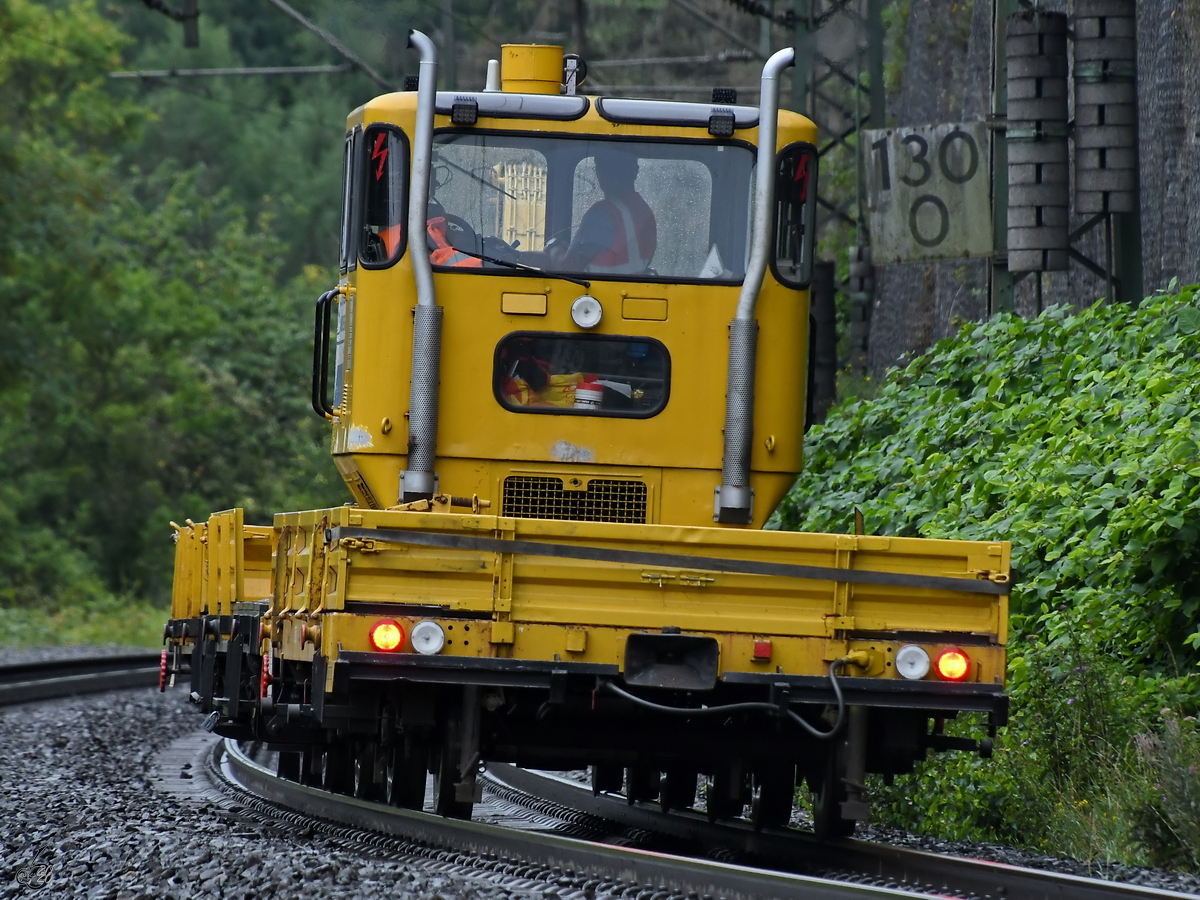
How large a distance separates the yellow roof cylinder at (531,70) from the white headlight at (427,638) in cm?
357

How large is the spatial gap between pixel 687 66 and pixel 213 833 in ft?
147

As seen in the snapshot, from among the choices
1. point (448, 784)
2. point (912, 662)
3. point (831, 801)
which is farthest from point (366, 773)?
point (912, 662)

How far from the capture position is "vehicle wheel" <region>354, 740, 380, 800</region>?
961 centimetres

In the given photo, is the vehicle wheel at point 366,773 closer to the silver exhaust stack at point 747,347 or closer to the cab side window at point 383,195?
the silver exhaust stack at point 747,347

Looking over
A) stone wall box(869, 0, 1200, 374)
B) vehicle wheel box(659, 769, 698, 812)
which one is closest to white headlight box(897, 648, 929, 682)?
vehicle wheel box(659, 769, 698, 812)

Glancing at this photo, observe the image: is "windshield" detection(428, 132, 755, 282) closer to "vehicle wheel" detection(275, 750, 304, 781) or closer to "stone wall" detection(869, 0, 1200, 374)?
"vehicle wheel" detection(275, 750, 304, 781)

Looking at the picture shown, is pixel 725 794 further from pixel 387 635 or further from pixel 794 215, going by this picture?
pixel 794 215

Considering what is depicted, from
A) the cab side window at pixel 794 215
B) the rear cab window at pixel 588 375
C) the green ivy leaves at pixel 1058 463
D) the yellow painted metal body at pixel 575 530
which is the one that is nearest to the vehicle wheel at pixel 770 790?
the yellow painted metal body at pixel 575 530

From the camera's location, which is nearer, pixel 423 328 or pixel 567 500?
pixel 423 328

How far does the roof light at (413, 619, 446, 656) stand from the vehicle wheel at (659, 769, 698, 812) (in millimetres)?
2524

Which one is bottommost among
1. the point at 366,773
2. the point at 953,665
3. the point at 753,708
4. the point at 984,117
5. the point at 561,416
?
the point at 366,773

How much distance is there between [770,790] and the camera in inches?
350

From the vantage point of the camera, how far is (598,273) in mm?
9180

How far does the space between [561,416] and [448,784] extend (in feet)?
6.16
